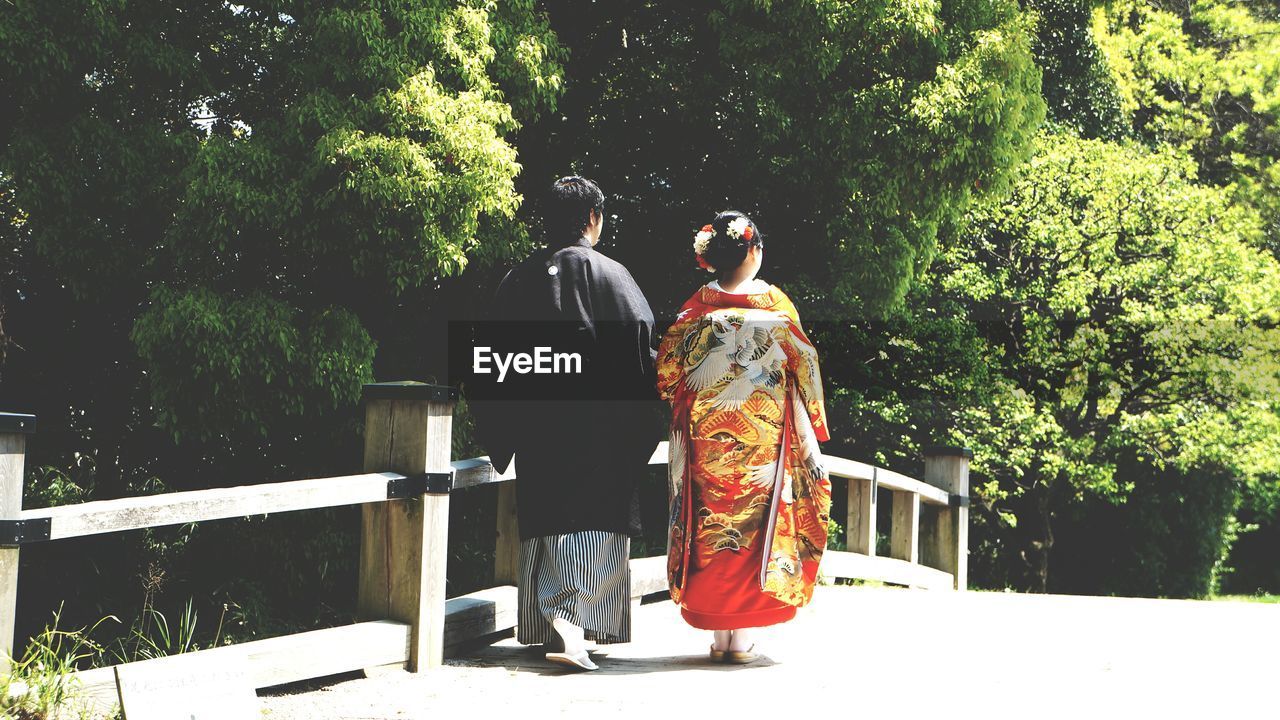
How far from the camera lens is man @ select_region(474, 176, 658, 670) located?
434cm

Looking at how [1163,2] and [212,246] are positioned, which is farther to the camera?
[1163,2]

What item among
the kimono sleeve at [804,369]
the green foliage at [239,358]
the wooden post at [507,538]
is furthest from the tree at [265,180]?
the kimono sleeve at [804,369]

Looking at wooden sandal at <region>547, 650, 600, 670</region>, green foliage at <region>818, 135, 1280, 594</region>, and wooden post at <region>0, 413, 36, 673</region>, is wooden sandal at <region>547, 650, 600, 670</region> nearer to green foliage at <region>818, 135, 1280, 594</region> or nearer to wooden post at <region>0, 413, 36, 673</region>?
wooden post at <region>0, 413, 36, 673</region>

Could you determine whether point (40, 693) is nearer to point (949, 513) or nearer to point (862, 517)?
point (862, 517)

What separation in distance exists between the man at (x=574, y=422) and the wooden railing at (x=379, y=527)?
19 centimetres

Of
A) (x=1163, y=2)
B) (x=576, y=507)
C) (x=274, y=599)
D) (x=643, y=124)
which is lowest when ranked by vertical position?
(x=274, y=599)

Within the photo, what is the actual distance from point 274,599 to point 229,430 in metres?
1.74

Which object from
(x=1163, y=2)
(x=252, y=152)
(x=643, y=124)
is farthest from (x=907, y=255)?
(x=1163, y=2)

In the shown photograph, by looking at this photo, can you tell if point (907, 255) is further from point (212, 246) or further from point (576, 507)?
point (576, 507)

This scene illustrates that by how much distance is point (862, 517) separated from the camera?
24.9 feet

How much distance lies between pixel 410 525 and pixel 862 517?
4053 millimetres

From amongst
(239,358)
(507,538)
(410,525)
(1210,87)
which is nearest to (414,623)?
(410,525)

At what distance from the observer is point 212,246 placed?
28.9ft

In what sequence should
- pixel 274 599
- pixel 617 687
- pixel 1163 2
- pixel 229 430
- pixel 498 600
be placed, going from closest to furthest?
pixel 617 687 → pixel 498 600 → pixel 229 430 → pixel 274 599 → pixel 1163 2
